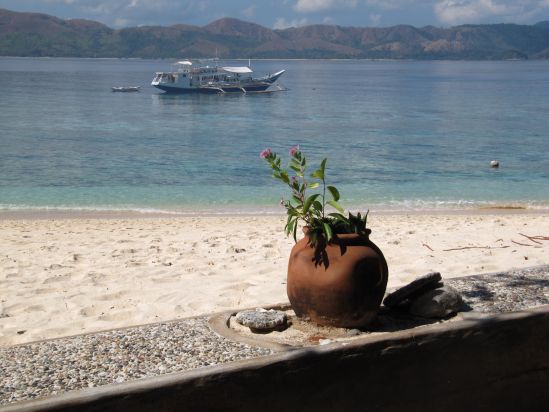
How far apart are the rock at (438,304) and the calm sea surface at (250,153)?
11.4 meters

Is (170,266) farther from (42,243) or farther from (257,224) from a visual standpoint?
(257,224)

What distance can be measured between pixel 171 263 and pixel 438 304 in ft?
14.6

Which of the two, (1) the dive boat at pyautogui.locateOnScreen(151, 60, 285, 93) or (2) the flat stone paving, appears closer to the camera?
(2) the flat stone paving

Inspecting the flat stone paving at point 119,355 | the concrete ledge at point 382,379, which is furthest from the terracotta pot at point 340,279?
the flat stone paving at point 119,355

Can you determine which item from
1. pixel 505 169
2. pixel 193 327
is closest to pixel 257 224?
pixel 193 327

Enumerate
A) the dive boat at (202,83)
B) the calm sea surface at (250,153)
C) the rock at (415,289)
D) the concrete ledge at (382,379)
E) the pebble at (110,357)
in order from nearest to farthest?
1. the concrete ledge at (382,379)
2. the pebble at (110,357)
3. the rock at (415,289)
4. the calm sea surface at (250,153)
5. the dive boat at (202,83)

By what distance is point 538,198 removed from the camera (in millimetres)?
17984

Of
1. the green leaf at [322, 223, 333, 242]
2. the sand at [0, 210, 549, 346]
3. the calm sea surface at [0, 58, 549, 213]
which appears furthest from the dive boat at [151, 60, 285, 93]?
the green leaf at [322, 223, 333, 242]

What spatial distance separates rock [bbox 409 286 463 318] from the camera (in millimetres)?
4426

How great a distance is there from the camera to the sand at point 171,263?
624cm

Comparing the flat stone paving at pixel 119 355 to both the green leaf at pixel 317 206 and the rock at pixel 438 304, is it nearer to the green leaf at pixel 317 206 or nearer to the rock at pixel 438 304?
the rock at pixel 438 304

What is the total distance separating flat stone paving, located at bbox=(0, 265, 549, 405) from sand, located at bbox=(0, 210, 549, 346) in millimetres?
1503

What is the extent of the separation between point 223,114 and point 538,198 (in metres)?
31.6

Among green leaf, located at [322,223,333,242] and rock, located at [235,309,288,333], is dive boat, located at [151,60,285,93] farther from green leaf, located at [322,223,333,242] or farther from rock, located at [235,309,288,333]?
green leaf, located at [322,223,333,242]
